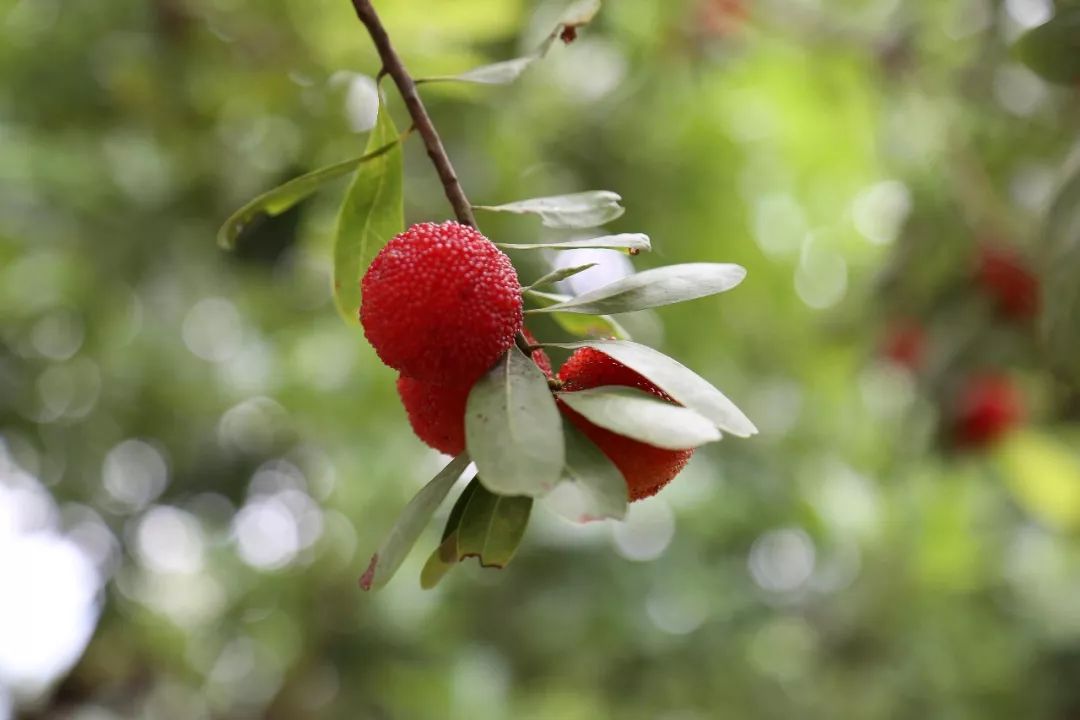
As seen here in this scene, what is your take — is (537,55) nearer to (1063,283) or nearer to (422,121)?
(422,121)

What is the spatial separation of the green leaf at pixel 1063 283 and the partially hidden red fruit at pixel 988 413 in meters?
0.77

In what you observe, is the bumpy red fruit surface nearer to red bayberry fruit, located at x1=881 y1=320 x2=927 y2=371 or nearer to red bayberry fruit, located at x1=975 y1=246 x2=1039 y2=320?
red bayberry fruit, located at x1=975 y1=246 x2=1039 y2=320

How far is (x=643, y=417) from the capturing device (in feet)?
1.23

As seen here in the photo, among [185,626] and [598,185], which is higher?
[598,185]

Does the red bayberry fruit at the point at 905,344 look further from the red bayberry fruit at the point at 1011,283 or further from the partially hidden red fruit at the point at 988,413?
the red bayberry fruit at the point at 1011,283

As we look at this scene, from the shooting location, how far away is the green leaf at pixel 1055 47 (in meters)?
0.74

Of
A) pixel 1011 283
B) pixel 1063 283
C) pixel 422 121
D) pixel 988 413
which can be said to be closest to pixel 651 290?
pixel 422 121

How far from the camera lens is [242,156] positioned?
1.35 meters

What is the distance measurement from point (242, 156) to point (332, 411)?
57 cm

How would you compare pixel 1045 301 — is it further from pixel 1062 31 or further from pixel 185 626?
pixel 185 626

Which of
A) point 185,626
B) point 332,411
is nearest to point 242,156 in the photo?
point 332,411

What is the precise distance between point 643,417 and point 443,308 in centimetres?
10

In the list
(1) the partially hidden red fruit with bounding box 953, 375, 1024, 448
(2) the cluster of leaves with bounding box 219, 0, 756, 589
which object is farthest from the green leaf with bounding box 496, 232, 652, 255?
(1) the partially hidden red fruit with bounding box 953, 375, 1024, 448

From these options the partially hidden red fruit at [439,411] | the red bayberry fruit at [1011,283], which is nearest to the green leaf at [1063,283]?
the partially hidden red fruit at [439,411]
